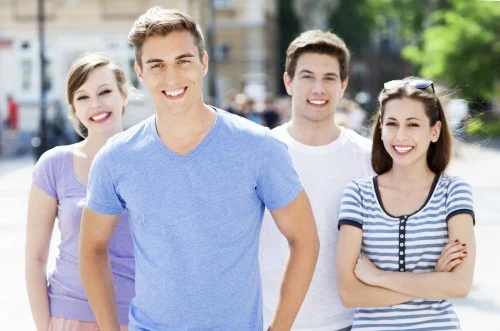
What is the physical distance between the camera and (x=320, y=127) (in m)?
3.97

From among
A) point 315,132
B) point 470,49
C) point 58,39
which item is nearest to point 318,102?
point 315,132

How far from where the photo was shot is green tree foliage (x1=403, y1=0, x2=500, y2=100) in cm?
3581

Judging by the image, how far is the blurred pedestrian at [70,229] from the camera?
3582 millimetres

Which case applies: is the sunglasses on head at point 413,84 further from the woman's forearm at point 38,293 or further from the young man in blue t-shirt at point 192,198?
the woman's forearm at point 38,293

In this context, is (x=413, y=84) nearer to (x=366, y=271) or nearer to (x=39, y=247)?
(x=366, y=271)

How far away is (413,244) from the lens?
338 cm

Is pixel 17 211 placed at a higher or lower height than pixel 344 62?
lower

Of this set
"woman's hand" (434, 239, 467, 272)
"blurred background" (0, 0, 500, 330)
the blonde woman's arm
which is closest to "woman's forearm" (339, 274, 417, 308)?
"woman's hand" (434, 239, 467, 272)

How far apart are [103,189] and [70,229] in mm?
691

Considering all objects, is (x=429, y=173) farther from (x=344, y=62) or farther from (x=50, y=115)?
(x=50, y=115)

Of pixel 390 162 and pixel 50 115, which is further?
pixel 50 115

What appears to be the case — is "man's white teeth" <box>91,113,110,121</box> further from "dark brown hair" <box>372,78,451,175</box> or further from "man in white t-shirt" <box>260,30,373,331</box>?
"dark brown hair" <box>372,78,451,175</box>

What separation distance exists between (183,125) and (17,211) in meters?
13.6

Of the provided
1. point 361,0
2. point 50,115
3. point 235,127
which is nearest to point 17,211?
point 235,127
